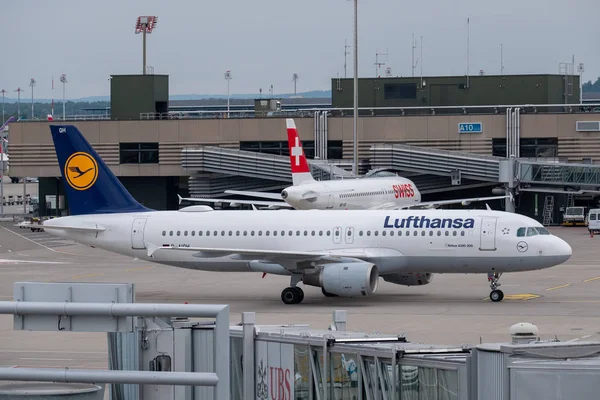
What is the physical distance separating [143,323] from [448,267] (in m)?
31.4

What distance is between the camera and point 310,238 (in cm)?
4450

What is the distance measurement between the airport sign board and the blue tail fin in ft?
185

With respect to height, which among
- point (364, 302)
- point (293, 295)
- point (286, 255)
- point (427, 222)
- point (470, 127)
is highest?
point (470, 127)

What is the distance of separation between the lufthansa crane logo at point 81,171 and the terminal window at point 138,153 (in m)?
57.3

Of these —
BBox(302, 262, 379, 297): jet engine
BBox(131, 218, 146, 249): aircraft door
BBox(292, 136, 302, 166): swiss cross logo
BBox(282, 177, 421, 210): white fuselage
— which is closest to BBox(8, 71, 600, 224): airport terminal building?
BBox(282, 177, 421, 210): white fuselage

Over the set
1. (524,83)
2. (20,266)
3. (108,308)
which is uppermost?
(524,83)

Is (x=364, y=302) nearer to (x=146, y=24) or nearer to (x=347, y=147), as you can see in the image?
(x=347, y=147)

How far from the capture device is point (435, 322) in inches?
1451

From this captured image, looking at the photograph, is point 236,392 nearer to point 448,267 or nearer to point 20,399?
point 20,399

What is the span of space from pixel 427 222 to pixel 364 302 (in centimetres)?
398

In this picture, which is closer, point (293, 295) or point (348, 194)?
point (293, 295)

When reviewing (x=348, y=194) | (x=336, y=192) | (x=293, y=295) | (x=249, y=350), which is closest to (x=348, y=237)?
(x=293, y=295)

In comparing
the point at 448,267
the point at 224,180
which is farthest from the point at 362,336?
the point at 224,180

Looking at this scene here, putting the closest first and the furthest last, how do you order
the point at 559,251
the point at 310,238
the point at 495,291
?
the point at 559,251 < the point at 495,291 < the point at 310,238
